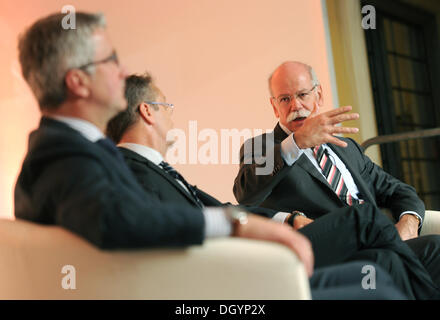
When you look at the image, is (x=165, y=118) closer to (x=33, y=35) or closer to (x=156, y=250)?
(x=33, y=35)

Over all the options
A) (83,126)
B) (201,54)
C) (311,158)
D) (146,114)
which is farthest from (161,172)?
(201,54)

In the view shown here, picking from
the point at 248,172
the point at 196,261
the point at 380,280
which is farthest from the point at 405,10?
the point at 196,261

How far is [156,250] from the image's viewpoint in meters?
0.90

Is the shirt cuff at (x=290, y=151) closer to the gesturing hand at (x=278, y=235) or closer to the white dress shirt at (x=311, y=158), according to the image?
the white dress shirt at (x=311, y=158)

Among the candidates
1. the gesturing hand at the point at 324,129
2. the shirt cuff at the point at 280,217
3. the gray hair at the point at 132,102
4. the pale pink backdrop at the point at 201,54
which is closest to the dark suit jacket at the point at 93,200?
the gray hair at the point at 132,102

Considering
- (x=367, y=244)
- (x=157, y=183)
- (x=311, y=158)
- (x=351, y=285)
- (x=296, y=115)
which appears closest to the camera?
(x=351, y=285)

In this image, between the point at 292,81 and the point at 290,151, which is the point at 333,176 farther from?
the point at 292,81

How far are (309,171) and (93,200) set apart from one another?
151cm

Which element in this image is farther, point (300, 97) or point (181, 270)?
point (300, 97)

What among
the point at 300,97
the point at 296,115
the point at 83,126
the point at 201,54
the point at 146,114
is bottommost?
the point at 83,126

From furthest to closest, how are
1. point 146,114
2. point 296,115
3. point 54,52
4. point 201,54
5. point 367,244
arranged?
point 201,54, point 296,115, point 146,114, point 367,244, point 54,52

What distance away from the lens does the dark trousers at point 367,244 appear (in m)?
1.34

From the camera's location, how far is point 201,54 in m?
4.92

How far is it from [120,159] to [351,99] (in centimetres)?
393
